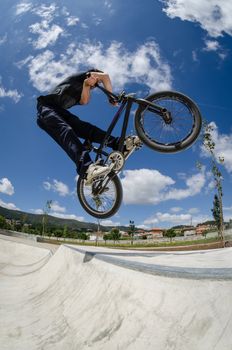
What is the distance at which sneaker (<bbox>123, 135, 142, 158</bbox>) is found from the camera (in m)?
5.31

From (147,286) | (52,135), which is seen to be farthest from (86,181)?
(147,286)

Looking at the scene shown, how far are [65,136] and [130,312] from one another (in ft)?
10.1

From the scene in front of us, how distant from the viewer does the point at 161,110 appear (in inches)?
214

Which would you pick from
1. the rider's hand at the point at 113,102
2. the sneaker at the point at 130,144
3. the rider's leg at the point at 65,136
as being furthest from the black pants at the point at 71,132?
the rider's hand at the point at 113,102

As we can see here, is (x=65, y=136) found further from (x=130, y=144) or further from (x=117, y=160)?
(x=130, y=144)

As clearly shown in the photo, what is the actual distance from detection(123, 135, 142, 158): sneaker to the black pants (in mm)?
195

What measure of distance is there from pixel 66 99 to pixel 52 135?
71 cm

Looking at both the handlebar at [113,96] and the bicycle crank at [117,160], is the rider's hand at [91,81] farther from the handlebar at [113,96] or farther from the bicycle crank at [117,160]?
the bicycle crank at [117,160]

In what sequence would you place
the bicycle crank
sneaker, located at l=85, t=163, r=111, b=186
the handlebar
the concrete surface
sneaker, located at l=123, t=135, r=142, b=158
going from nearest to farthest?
the concrete surface
sneaker, located at l=85, t=163, r=111, b=186
the bicycle crank
sneaker, located at l=123, t=135, r=142, b=158
the handlebar

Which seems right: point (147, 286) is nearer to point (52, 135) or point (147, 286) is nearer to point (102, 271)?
point (102, 271)

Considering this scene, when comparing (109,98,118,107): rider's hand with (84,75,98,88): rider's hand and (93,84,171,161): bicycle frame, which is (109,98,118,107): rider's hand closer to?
(93,84,171,161): bicycle frame

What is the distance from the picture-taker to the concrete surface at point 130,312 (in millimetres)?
2492

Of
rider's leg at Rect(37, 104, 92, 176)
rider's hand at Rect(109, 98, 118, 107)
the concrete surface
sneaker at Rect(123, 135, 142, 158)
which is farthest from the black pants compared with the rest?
the concrete surface

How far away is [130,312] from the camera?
3094mm
